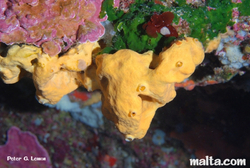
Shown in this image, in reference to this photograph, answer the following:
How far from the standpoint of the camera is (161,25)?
193 centimetres

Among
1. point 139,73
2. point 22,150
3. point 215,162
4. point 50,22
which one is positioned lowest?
point 215,162

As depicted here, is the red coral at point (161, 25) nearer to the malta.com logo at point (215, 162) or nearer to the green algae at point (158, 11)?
the green algae at point (158, 11)

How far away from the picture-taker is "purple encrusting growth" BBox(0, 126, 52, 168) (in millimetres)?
5366

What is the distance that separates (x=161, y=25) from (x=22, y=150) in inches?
233

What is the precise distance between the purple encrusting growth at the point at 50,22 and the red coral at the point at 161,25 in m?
0.58

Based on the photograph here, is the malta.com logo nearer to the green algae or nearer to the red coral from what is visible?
the green algae

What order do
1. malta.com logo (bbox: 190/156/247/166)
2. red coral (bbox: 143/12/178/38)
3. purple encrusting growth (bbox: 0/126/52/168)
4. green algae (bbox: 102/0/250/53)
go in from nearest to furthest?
red coral (bbox: 143/12/178/38) < green algae (bbox: 102/0/250/53) < malta.com logo (bbox: 190/156/247/166) < purple encrusting growth (bbox: 0/126/52/168)

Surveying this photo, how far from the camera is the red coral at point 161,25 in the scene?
1.90 m

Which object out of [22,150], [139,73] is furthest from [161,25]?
[22,150]

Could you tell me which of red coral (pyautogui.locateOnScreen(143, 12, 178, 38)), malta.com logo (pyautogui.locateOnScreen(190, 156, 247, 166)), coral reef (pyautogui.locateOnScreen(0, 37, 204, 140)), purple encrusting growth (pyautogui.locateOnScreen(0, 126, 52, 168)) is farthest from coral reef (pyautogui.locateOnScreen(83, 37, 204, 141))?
purple encrusting growth (pyautogui.locateOnScreen(0, 126, 52, 168))

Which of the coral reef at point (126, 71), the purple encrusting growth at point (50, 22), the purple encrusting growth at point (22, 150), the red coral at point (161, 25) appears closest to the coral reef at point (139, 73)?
the coral reef at point (126, 71)

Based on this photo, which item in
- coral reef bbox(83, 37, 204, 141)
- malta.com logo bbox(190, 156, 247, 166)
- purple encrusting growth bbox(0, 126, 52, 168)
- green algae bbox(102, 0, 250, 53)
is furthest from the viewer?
purple encrusting growth bbox(0, 126, 52, 168)

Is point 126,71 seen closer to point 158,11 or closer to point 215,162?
point 158,11

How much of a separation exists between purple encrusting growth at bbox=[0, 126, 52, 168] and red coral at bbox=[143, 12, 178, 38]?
16.7 feet
